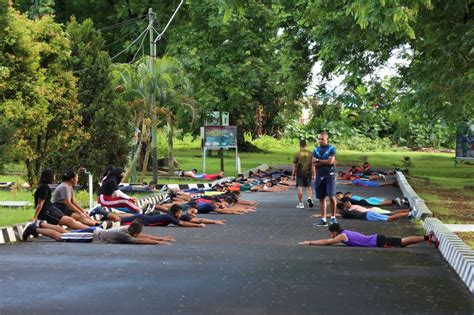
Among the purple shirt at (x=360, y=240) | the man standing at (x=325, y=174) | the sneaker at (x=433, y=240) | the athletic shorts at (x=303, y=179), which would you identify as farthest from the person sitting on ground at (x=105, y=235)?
the athletic shorts at (x=303, y=179)

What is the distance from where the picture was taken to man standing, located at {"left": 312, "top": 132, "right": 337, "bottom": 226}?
17.5m

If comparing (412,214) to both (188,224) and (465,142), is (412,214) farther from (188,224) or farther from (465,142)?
(465,142)

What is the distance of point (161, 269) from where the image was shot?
10758 millimetres

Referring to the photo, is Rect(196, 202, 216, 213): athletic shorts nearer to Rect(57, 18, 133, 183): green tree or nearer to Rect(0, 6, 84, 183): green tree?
Rect(0, 6, 84, 183): green tree

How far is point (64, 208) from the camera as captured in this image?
1645 cm

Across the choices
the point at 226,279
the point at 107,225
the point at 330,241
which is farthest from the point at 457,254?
the point at 107,225

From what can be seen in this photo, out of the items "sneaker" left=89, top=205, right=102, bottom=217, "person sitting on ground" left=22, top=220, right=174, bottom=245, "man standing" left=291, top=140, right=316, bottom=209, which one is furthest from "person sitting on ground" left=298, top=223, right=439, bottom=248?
"man standing" left=291, top=140, right=316, bottom=209

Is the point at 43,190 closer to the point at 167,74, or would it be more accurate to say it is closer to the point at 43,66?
the point at 43,66

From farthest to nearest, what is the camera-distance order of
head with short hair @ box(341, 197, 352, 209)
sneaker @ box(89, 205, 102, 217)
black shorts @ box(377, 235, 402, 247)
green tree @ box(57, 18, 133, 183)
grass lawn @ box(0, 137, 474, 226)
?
green tree @ box(57, 18, 133, 183) → grass lawn @ box(0, 137, 474, 226) → head with short hair @ box(341, 197, 352, 209) → sneaker @ box(89, 205, 102, 217) → black shorts @ box(377, 235, 402, 247)

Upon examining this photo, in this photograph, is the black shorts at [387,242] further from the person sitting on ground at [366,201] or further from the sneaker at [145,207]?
the sneaker at [145,207]

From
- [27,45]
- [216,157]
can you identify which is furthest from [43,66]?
[216,157]

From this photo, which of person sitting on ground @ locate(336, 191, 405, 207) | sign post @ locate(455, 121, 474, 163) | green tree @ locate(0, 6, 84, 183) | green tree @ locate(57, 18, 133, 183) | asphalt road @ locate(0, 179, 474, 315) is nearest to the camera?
asphalt road @ locate(0, 179, 474, 315)

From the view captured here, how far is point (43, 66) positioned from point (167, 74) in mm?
4739

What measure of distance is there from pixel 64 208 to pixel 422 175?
27.3 metres
